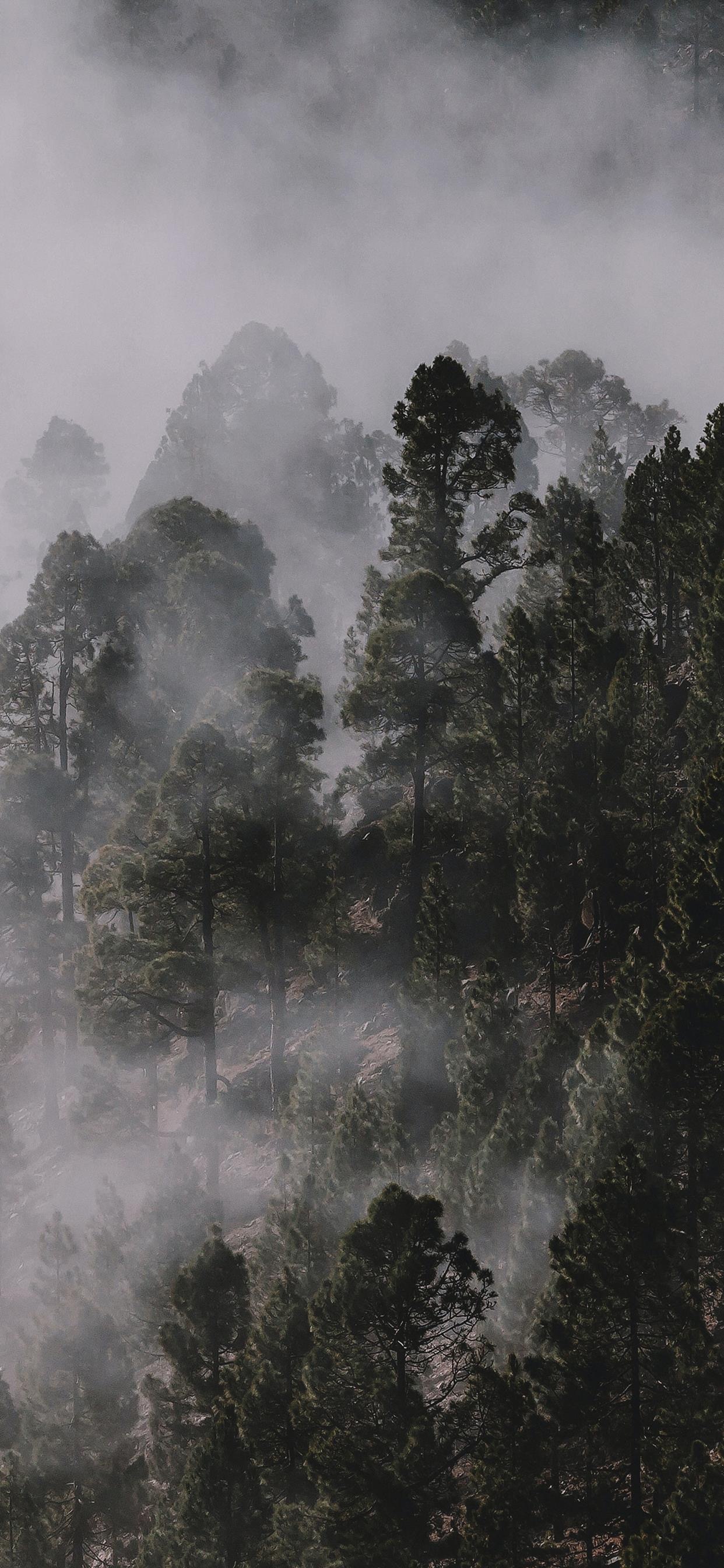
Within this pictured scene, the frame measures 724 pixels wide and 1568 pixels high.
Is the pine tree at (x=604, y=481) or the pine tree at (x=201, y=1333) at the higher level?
the pine tree at (x=604, y=481)

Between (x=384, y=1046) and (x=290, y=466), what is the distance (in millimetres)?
58433

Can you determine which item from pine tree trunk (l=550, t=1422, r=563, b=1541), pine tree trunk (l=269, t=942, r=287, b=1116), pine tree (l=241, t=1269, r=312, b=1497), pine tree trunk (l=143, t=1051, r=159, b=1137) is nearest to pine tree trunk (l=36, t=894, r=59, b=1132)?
pine tree trunk (l=143, t=1051, r=159, b=1137)

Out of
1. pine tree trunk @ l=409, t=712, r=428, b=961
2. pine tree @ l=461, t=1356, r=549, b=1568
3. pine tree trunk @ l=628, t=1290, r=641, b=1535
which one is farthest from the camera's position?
pine tree trunk @ l=409, t=712, r=428, b=961

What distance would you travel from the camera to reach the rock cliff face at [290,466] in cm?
7769

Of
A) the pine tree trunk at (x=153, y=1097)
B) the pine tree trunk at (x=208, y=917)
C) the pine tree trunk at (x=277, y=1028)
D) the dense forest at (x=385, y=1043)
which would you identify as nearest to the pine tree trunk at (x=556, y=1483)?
the dense forest at (x=385, y=1043)

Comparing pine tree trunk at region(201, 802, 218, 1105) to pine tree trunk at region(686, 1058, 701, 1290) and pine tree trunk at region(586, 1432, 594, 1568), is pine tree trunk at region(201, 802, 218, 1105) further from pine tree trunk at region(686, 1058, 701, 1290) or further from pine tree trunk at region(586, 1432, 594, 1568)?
pine tree trunk at region(586, 1432, 594, 1568)

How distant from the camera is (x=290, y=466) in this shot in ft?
256

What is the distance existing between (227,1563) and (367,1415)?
439 centimetres

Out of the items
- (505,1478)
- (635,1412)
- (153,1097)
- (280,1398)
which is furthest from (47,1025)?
(635,1412)

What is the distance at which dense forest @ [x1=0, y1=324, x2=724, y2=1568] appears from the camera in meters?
13.7

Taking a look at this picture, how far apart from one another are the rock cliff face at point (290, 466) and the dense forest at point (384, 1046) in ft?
121

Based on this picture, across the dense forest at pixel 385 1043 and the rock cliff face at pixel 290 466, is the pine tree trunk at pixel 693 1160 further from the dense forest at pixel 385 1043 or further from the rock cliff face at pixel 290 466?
the rock cliff face at pixel 290 466

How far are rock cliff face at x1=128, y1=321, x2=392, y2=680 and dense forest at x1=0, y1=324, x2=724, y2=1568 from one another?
3700 centimetres

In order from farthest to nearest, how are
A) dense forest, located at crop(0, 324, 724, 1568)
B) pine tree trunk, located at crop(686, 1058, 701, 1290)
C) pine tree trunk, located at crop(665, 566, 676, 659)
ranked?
pine tree trunk, located at crop(665, 566, 676, 659) < pine tree trunk, located at crop(686, 1058, 701, 1290) < dense forest, located at crop(0, 324, 724, 1568)
